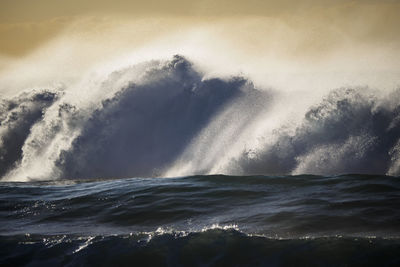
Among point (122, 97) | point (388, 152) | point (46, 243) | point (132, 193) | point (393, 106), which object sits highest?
point (122, 97)

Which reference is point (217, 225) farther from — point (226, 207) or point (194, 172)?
point (194, 172)

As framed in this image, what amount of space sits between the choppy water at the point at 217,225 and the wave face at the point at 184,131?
622cm

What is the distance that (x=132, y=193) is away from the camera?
10375mm

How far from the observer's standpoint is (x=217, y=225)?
6926mm

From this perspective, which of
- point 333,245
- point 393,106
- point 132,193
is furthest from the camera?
point 393,106

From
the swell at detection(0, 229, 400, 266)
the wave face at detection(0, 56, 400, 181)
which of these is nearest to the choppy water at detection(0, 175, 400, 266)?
the swell at detection(0, 229, 400, 266)

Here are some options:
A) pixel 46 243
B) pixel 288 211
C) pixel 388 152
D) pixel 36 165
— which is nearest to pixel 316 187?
pixel 288 211

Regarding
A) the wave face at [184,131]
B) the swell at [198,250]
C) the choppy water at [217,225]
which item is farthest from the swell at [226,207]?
the wave face at [184,131]

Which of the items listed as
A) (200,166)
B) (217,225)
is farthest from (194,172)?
(217,225)

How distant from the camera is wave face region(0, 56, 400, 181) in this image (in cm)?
1630

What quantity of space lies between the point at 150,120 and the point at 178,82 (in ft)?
9.23

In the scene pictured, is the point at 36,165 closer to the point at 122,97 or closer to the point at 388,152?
the point at 122,97

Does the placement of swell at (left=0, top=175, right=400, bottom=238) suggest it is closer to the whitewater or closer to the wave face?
the whitewater

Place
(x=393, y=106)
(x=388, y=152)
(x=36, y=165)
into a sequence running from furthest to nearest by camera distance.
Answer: (x=36, y=165)
(x=393, y=106)
(x=388, y=152)
